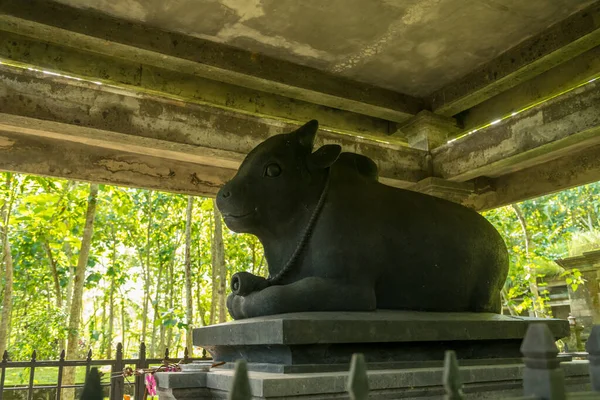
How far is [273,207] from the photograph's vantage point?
3229 mm

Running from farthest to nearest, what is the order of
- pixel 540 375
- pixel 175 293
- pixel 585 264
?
pixel 175 293
pixel 585 264
pixel 540 375

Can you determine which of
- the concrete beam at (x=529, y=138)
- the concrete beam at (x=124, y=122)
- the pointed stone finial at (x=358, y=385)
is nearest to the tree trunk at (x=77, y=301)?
the concrete beam at (x=124, y=122)

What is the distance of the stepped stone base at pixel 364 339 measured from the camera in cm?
252

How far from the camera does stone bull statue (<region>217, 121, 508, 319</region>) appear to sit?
298 centimetres

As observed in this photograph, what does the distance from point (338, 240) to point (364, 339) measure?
0.63 m

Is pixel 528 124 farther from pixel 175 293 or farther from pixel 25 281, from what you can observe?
pixel 175 293

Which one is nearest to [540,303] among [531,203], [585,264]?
[585,264]

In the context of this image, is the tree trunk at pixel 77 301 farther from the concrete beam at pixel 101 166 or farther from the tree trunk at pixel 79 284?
the concrete beam at pixel 101 166

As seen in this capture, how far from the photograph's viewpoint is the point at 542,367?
5.06ft

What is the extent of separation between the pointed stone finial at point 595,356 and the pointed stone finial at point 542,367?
0.40 metres

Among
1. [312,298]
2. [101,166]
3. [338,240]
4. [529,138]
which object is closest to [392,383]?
[312,298]

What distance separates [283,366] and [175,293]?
16.0 meters

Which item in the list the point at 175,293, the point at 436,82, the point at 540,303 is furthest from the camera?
the point at 175,293

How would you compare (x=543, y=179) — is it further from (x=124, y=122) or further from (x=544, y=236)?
(x=544, y=236)
